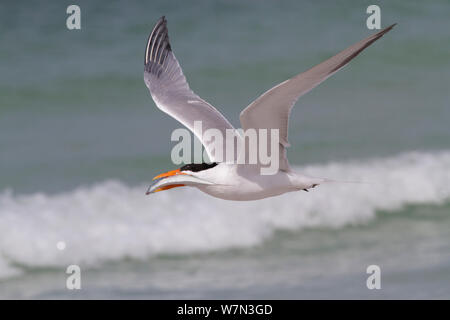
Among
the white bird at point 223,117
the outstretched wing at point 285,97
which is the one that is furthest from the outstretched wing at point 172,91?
the outstretched wing at point 285,97

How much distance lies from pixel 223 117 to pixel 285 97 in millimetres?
2861

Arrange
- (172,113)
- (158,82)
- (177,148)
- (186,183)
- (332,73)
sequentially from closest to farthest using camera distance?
(332,73)
(186,183)
(177,148)
(172,113)
(158,82)

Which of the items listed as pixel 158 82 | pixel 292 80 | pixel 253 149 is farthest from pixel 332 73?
pixel 158 82

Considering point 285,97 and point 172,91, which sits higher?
point 172,91

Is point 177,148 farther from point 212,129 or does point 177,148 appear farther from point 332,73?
point 332,73

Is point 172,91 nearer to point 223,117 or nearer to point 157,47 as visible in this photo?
point 157,47

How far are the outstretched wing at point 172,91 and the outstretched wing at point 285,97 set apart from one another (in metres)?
1.56

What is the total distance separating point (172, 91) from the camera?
35.3 feet

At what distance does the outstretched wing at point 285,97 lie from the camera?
6477 millimetres

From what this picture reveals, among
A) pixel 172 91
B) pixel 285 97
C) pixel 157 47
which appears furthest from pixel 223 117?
pixel 285 97

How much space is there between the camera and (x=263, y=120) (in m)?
7.65

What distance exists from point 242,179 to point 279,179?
47 centimetres

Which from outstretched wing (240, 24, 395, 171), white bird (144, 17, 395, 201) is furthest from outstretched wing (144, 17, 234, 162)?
outstretched wing (240, 24, 395, 171)

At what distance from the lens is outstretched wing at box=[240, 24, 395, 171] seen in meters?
6.48
